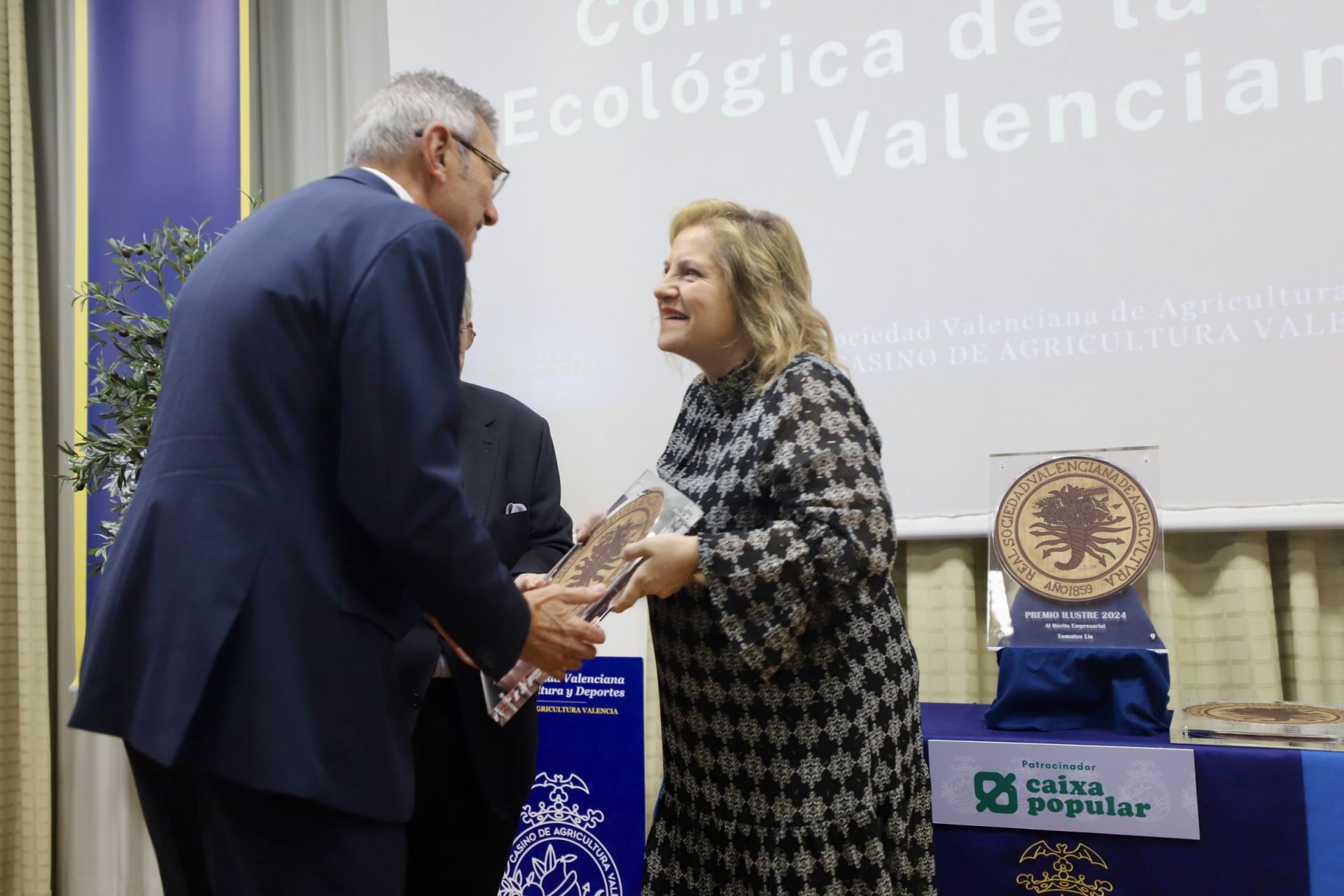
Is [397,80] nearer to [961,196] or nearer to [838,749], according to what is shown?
[838,749]

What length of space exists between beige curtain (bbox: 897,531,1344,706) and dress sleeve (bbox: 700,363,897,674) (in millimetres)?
1318

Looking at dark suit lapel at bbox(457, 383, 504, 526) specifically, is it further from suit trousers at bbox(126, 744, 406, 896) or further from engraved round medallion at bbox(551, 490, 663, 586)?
suit trousers at bbox(126, 744, 406, 896)

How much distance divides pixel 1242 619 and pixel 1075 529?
0.72 metres

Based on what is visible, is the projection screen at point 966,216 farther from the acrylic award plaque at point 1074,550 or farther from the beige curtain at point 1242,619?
the acrylic award plaque at point 1074,550

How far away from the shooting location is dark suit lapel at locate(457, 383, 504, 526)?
220 cm

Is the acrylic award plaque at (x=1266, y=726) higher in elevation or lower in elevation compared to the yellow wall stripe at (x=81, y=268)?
lower

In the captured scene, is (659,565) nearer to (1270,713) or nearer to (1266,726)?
(1266,726)

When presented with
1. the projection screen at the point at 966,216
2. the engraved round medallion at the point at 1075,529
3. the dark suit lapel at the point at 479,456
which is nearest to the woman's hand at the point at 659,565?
the dark suit lapel at the point at 479,456

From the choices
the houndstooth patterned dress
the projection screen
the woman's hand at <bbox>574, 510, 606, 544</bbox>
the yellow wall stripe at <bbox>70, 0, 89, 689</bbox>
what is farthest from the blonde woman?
the yellow wall stripe at <bbox>70, 0, 89, 689</bbox>

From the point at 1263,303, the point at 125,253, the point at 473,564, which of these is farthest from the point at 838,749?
the point at 125,253

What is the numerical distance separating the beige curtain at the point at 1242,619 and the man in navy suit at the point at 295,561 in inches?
78.0

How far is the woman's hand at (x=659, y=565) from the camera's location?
1.54 meters

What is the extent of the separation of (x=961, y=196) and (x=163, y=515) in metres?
2.36

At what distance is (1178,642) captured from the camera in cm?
279
